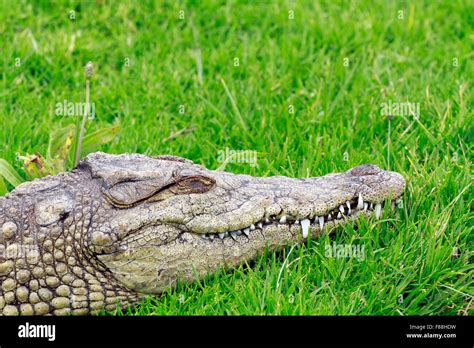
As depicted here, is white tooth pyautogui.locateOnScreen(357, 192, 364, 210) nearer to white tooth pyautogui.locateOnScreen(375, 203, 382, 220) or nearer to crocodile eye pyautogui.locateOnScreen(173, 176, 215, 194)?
white tooth pyautogui.locateOnScreen(375, 203, 382, 220)

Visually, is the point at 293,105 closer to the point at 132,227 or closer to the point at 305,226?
the point at 305,226

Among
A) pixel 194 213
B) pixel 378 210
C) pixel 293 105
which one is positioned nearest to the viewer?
pixel 194 213

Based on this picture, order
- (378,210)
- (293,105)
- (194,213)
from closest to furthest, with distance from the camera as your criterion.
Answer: (194,213) < (378,210) < (293,105)

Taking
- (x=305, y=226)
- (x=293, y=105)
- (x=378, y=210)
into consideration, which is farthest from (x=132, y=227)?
(x=293, y=105)

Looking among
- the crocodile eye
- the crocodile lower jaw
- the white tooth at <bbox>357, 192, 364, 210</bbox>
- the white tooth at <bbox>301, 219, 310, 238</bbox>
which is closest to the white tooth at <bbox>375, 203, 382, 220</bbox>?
the crocodile lower jaw

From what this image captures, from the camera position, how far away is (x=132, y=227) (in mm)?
4363

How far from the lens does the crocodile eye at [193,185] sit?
450cm

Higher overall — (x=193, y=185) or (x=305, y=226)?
(x=193, y=185)

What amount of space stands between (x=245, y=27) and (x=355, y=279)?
12.6 feet

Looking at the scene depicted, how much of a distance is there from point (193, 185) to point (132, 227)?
1.40 ft
